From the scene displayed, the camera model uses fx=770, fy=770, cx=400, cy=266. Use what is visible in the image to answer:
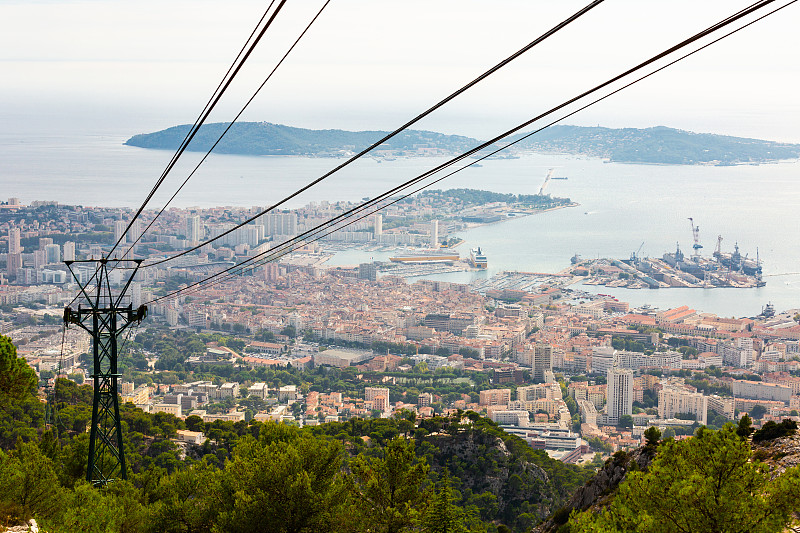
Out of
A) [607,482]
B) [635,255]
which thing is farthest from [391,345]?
[607,482]

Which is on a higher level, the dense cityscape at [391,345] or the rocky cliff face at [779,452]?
the rocky cliff face at [779,452]

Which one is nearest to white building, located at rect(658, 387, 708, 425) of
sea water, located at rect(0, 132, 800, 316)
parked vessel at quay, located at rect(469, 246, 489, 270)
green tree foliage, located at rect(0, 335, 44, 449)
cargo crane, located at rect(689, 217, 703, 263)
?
sea water, located at rect(0, 132, 800, 316)

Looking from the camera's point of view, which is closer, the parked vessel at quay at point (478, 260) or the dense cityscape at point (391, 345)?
the dense cityscape at point (391, 345)

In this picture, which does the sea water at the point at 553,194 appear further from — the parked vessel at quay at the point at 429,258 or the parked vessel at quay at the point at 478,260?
the parked vessel at quay at the point at 429,258

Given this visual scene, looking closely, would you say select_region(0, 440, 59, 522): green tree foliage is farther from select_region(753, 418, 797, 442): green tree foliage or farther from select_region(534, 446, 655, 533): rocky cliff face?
select_region(753, 418, 797, 442): green tree foliage

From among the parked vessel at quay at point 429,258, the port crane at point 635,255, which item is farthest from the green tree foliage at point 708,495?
the parked vessel at quay at point 429,258
